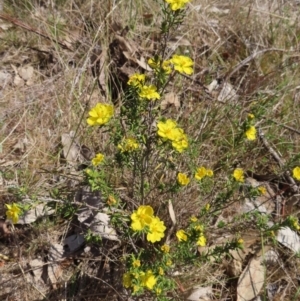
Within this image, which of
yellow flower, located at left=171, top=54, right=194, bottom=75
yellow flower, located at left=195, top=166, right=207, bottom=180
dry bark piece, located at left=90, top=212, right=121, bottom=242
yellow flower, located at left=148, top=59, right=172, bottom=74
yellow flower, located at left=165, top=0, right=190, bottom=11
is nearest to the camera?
yellow flower, located at left=165, top=0, right=190, bottom=11

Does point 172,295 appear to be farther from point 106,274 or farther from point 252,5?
point 252,5

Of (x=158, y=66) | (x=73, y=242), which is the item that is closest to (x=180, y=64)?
(x=158, y=66)

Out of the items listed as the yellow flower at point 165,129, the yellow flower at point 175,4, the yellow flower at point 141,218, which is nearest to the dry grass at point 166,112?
the yellow flower at point 141,218

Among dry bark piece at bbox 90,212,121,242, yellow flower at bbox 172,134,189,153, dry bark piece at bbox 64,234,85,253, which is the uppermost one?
yellow flower at bbox 172,134,189,153

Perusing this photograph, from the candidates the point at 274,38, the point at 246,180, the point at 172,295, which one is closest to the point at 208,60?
the point at 274,38

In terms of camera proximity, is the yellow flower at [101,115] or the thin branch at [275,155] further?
the thin branch at [275,155]

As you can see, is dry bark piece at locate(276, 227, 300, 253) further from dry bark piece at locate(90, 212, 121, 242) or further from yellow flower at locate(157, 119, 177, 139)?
yellow flower at locate(157, 119, 177, 139)

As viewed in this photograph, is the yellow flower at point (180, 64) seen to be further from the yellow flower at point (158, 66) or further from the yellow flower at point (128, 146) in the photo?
the yellow flower at point (128, 146)

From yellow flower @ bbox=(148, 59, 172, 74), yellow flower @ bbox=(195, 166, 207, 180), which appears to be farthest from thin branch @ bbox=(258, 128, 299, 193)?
yellow flower @ bbox=(148, 59, 172, 74)
